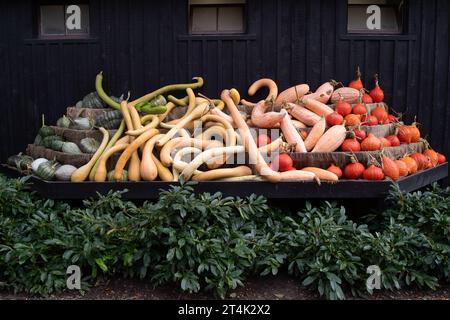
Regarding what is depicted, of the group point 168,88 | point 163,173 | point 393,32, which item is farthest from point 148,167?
point 393,32

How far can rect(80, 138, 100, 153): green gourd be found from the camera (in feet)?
21.1

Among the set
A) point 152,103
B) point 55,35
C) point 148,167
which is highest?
point 55,35

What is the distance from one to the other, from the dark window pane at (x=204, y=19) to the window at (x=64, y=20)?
4.53ft

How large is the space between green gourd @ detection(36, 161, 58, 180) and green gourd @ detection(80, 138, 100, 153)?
1.19ft

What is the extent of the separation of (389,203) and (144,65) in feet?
11.3

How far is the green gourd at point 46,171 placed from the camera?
6.20m

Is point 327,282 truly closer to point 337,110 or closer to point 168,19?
point 337,110

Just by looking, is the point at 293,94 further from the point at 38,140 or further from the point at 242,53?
the point at 38,140

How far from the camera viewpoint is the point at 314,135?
6344 mm

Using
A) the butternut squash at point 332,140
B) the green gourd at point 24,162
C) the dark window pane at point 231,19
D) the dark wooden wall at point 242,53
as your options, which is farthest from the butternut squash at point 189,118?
the green gourd at point 24,162

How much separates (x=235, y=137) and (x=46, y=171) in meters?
2.06

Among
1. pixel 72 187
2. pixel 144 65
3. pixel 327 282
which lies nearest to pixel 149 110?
pixel 144 65

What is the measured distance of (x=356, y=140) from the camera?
6281mm

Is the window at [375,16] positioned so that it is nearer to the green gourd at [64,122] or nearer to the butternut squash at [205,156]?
the butternut squash at [205,156]
